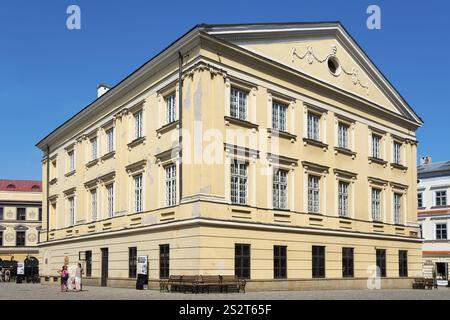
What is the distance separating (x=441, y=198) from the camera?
61.6 meters

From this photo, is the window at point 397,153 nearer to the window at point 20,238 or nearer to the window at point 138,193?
the window at point 138,193

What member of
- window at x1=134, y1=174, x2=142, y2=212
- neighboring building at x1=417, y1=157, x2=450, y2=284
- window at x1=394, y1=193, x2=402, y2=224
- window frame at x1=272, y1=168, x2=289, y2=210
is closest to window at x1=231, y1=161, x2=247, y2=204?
window frame at x1=272, y1=168, x2=289, y2=210

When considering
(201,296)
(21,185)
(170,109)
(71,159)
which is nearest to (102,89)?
(71,159)

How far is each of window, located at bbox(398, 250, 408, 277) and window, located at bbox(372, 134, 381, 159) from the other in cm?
664

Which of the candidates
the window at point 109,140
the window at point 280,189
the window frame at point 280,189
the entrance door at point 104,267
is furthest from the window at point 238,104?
the entrance door at point 104,267

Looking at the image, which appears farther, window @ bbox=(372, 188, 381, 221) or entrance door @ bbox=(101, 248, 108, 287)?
window @ bbox=(372, 188, 381, 221)

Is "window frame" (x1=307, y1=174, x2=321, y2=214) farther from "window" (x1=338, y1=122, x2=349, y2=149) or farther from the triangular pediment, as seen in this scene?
the triangular pediment

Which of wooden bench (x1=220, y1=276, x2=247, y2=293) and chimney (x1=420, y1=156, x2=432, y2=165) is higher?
chimney (x1=420, y1=156, x2=432, y2=165)

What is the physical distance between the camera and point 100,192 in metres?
38.3

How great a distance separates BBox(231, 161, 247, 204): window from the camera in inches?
1139

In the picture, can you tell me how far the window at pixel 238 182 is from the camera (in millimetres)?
28938

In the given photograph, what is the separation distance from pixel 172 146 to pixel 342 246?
11957mm
